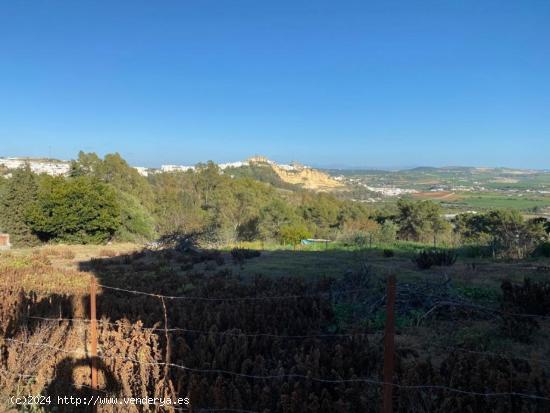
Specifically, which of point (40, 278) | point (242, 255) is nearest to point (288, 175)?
point (242, 255)

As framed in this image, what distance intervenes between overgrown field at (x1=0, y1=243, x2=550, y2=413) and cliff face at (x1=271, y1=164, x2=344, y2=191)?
9922 centimetres

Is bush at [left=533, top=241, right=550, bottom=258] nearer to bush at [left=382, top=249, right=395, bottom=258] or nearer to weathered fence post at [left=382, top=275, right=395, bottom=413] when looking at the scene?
bush at [left=382, top=249, right=395, bottom=258]

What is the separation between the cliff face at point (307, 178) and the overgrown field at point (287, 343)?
99.2 metres

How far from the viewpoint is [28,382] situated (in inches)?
170

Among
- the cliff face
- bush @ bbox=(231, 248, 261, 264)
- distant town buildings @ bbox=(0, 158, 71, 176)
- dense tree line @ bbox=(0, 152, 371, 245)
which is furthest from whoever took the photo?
the cliff face

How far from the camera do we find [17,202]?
35.0 metres

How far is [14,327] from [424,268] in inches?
346

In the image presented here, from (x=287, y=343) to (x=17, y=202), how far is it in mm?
36320

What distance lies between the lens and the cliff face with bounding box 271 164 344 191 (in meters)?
111

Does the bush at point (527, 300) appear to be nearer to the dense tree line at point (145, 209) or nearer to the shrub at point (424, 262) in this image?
the shrub at point (424, 262)

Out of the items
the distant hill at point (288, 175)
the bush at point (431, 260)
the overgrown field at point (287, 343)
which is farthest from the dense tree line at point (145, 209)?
the distant hill at point (288, 175)

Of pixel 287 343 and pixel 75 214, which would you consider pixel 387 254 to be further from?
pixel 75 214

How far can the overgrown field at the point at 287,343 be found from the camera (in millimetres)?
3654

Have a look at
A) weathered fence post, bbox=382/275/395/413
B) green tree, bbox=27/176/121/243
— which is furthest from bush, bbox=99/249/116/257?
weathered fence post, bbox=382/275/395/413
